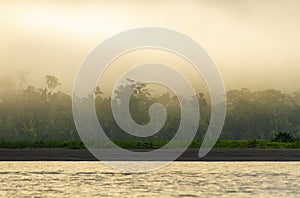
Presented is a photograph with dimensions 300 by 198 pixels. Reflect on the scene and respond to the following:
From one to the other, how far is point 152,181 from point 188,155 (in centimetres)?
3727

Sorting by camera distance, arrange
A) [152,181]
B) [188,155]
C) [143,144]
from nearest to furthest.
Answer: [152,181] → [188,155] → [143,144]

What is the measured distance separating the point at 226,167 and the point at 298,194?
1129 inches

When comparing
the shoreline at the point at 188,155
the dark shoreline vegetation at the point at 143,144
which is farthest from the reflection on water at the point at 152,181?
the dark shoreline vegetation at the point at 143,144

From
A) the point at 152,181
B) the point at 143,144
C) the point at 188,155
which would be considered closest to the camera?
the point at 152,181

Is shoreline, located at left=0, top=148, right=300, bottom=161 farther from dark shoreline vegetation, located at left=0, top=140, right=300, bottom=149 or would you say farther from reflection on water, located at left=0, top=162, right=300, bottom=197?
reflection on water, located at left=0, top=162, right=300, bottom=197

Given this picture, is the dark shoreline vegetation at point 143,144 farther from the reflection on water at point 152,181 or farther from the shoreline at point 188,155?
the reflection on water at point 152,181

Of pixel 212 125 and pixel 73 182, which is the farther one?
pixel 212 125

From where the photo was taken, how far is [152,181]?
2534 inches

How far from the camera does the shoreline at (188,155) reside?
311 ft

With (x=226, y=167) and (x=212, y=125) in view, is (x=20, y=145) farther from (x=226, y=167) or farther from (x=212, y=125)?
(x=212, y=125)

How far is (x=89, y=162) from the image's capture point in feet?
305

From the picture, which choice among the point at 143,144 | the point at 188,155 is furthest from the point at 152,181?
the point at 143,144

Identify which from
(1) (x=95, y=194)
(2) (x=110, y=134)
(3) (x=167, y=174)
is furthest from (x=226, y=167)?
(2) (x=110, y=134)

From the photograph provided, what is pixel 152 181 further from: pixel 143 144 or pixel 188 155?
pixel 143 144
